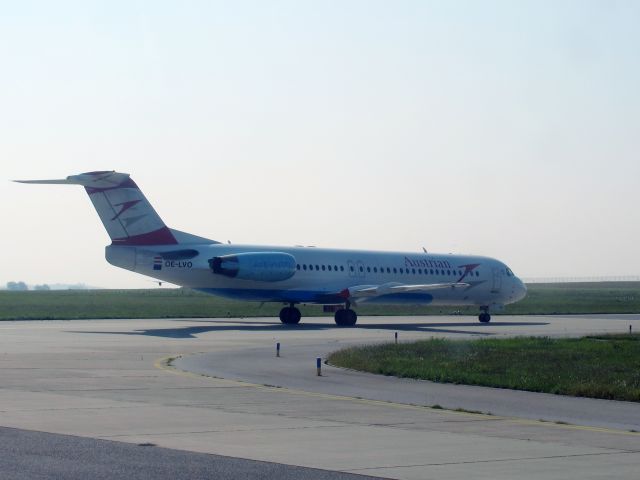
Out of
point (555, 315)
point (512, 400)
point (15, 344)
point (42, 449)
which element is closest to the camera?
point (42, 449)

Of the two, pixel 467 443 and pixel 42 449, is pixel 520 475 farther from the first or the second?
pixel 42 449

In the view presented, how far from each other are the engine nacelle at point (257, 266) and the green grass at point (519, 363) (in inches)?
632

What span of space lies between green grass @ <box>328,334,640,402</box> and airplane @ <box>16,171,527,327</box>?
16.8 metres

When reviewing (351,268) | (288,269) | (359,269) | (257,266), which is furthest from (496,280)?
(257,266)

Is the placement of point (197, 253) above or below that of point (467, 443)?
above

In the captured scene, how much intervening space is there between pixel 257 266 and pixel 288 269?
2.05 m

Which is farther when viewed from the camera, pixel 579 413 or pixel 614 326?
pixel 614 326

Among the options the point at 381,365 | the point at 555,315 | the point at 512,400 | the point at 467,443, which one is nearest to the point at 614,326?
the point at 555,315

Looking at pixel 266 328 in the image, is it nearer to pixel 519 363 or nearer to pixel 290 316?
pixel 290 316

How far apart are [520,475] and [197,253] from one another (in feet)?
126

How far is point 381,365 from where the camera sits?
2602cm

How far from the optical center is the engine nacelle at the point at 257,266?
49281mm

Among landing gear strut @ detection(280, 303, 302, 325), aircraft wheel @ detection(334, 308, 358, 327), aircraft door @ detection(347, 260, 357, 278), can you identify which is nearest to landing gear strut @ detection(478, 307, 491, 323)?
aircraft door @ detection(347, 260, 357, 278)

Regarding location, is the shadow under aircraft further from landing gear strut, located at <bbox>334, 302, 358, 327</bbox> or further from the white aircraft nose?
the white aircraft nose
